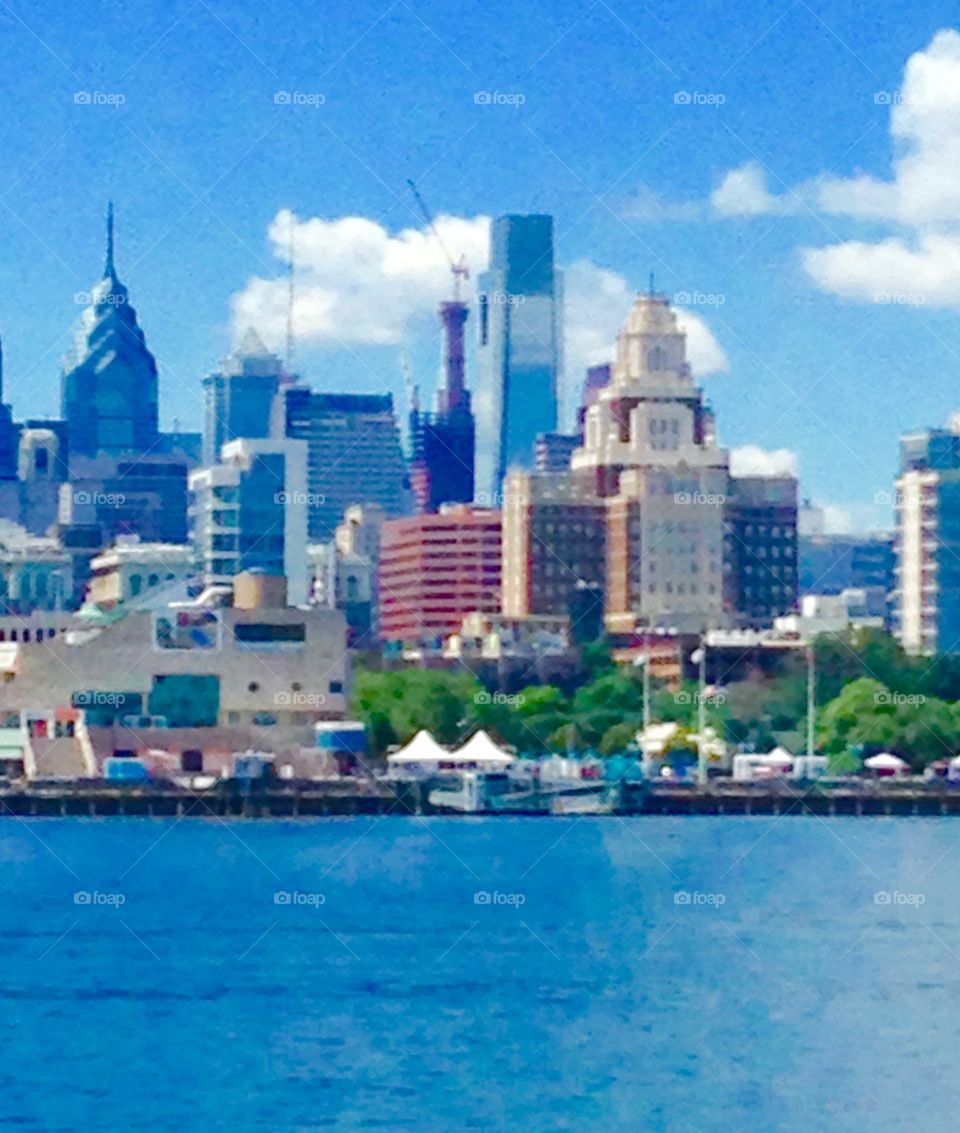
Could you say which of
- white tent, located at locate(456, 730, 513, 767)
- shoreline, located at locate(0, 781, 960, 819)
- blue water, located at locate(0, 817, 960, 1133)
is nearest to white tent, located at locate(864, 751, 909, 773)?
shoreline, located at locate(0, 781, 960, 819)

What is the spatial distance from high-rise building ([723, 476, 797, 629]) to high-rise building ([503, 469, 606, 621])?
572 centimetres

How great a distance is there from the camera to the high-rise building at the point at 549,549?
614 ft

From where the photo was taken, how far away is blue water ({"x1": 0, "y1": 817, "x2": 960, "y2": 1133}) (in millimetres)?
41094

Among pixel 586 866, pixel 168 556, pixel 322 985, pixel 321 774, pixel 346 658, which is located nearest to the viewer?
pixel 322 985

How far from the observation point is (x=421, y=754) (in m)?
119

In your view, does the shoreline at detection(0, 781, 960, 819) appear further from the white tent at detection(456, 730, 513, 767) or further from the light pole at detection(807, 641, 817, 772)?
the light pole at detection(807, 641, 817, 772)

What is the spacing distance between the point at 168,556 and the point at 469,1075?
14949 cm

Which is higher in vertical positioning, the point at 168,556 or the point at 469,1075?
the point at 168,556

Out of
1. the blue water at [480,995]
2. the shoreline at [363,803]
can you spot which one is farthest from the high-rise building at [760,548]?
the blue water at [480,995]

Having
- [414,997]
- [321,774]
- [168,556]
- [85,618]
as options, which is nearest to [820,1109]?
[414,997]

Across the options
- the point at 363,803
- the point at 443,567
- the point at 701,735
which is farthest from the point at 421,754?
the point at 443,567

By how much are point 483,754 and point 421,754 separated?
192 cm

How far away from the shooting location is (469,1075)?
43.1 metres

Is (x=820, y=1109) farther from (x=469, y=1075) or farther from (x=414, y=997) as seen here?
(x=414, y=997)
